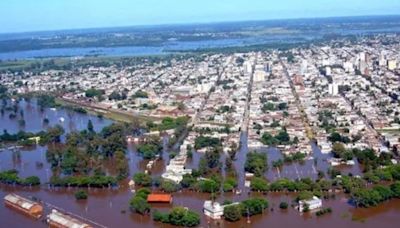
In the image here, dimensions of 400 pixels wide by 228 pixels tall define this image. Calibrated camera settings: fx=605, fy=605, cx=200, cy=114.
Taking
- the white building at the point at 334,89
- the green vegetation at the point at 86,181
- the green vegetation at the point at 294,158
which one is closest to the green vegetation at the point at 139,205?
the green vegetation at the point at 86,181

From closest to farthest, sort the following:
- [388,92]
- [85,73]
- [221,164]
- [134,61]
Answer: [221,164] → [388,92] → [85,73] → [134,61]

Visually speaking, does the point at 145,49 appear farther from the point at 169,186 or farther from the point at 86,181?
the point at 169,186

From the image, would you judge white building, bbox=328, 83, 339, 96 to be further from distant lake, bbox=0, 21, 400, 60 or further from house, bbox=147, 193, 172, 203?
distant lake, bbox=0, 21, 400, 60

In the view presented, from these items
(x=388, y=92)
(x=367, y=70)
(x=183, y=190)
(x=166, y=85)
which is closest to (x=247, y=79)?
(x=166, y=85)

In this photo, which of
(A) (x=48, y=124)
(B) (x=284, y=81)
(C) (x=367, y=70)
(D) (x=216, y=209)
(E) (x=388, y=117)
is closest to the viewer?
(D) (x=216, y=209)

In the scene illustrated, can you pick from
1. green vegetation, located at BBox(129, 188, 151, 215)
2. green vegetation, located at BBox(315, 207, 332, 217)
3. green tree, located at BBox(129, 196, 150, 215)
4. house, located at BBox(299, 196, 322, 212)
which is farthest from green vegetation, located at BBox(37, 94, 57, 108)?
green vegetation, located at BBox(315, 207, 332, 217)

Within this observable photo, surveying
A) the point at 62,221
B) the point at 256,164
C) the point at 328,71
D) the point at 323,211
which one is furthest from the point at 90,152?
the point at 328,71

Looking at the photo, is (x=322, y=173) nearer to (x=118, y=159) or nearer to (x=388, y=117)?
(x=118, y=159)

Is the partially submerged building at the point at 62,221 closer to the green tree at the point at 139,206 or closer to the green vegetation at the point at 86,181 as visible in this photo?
the green tree at the point at 139,206
